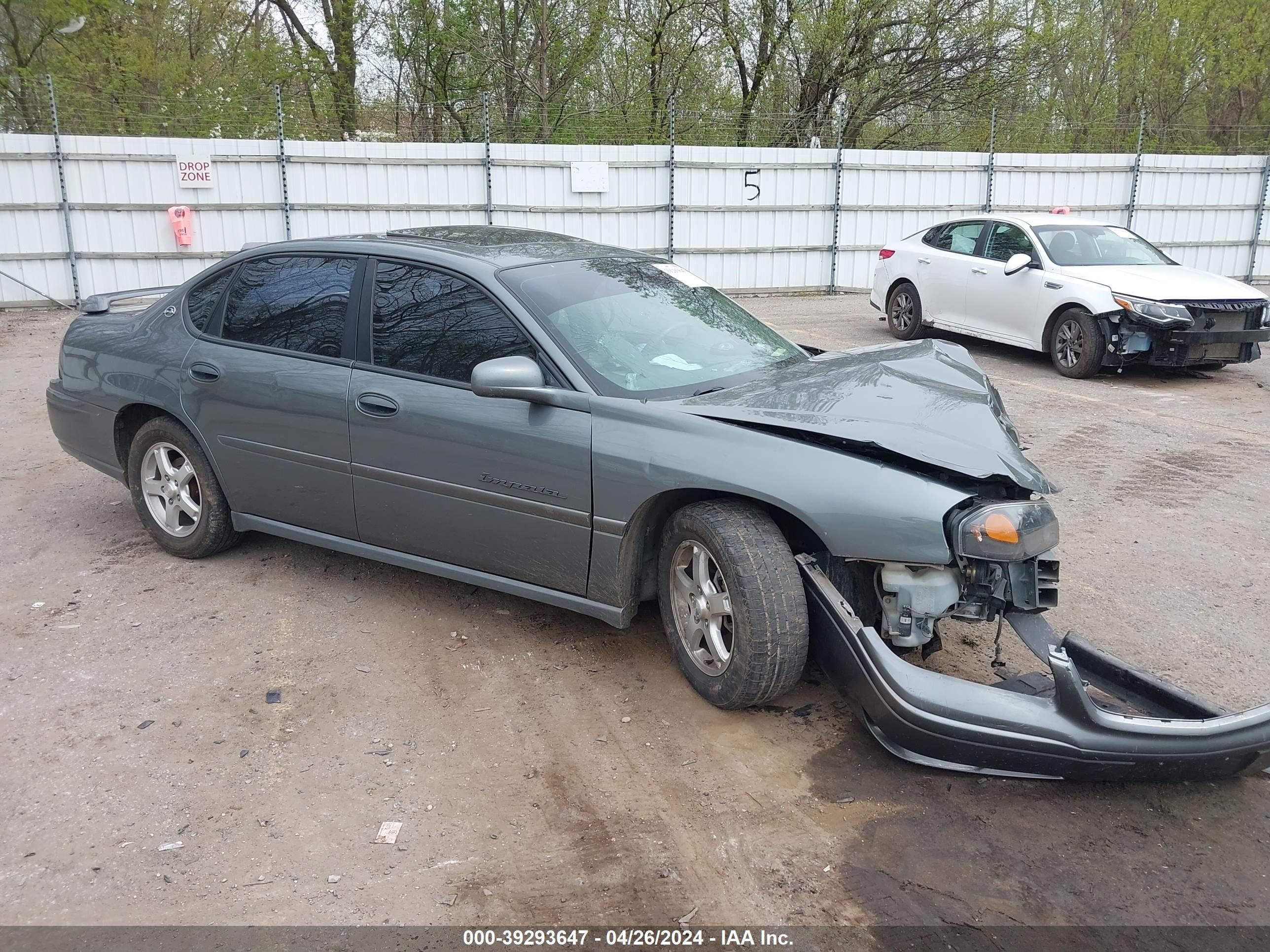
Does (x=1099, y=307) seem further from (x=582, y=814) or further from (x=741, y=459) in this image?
(x=582, y=814)

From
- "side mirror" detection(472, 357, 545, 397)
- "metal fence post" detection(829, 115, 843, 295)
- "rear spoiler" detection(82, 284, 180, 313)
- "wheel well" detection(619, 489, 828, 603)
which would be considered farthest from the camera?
"metal fence post" detection(829, 115, 843, 295)

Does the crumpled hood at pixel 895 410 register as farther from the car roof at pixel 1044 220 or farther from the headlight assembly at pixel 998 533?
the car roof at pixel 1044 220

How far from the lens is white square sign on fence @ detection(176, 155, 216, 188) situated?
14055 mm

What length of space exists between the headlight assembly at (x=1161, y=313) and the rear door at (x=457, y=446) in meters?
7.25

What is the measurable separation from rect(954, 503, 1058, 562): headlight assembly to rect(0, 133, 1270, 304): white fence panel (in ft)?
41.7

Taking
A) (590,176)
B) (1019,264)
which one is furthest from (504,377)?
(590,176)

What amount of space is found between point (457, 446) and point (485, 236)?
1321 mm

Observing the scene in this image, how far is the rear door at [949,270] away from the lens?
1106cm

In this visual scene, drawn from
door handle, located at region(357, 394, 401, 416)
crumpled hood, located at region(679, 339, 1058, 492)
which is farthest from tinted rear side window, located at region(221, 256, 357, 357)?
crumpled hood, located at region(679, 339, 1058, 492)

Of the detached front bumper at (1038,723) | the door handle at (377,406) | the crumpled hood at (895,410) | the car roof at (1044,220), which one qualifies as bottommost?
the detached front bumper at (1038,723)

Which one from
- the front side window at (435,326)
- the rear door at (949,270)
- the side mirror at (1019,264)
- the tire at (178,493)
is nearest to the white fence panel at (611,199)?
the rear door at (949,270)

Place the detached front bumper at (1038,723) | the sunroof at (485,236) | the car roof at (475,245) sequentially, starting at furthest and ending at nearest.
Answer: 1. the sunroof at (485,236)
2. the car roof at (475,245)
3. the detached front bumper at (1038,723)

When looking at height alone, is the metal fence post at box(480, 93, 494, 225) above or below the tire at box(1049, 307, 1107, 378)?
above

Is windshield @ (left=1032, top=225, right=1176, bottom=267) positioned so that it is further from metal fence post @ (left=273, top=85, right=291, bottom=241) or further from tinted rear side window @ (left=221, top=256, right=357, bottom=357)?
metal fence post @ (left=273, top=85, right=291, bottom=241)
